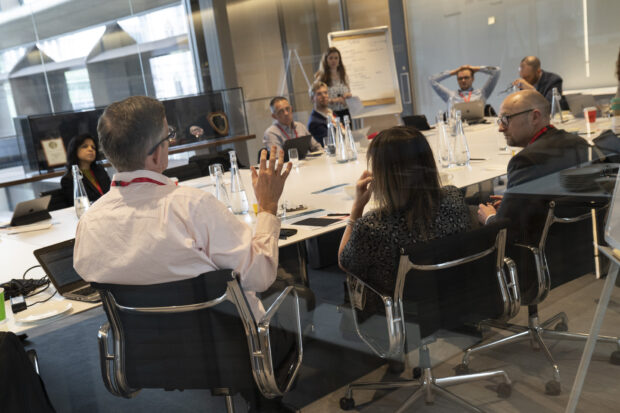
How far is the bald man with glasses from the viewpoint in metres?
1.74

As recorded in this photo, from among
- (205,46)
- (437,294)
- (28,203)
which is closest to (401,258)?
(437,294)

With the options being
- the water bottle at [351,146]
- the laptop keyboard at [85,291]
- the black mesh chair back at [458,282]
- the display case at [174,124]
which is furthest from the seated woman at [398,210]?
the display case at [174,124]

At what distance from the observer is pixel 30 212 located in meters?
3.43

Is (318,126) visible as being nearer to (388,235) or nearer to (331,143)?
(331,143)

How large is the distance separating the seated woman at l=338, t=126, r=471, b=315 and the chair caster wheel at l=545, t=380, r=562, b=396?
0.55 m

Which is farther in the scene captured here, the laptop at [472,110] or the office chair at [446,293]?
the laptop at [472,110]

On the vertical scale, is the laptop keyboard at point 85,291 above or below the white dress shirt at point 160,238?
below

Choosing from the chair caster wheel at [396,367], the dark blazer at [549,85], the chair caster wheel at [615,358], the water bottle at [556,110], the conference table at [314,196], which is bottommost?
the chair caster wheel at [396,367]

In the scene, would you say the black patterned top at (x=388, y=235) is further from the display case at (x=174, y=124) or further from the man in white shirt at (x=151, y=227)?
the display case at (x=174, y=124)

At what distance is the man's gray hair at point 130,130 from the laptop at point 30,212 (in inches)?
76.4

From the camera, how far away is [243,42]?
805cm

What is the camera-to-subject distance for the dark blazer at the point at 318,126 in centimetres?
510

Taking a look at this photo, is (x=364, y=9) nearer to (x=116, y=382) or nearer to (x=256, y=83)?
(x=256, y=83)

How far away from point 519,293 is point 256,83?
21.9ft
